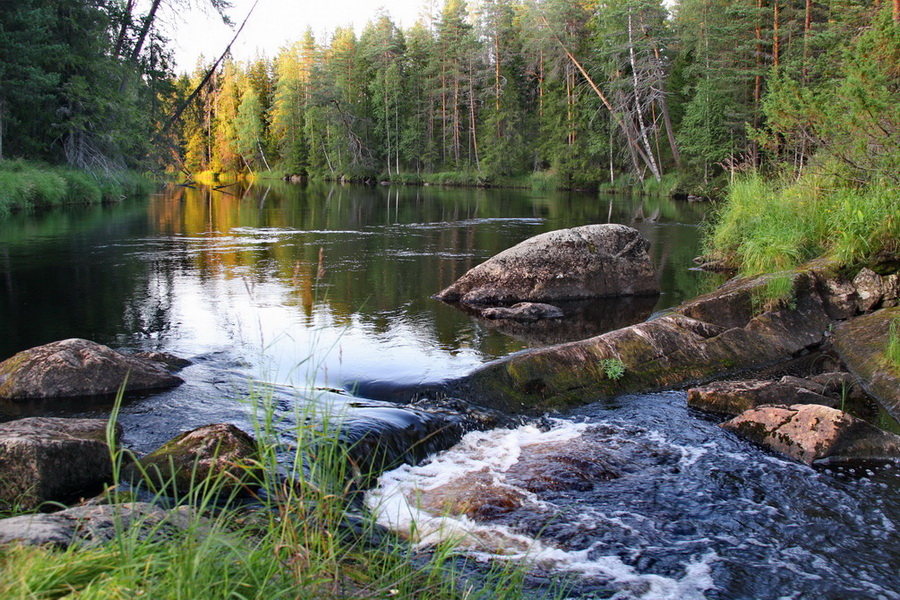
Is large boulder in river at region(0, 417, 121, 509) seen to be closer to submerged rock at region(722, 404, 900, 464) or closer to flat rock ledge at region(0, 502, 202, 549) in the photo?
flat rock ledge at region(0, 502, 202, 549)

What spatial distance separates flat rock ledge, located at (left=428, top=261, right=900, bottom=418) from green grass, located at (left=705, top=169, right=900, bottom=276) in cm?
64

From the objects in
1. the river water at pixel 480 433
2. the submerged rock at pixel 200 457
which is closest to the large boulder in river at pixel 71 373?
the river water at pixel 480 433

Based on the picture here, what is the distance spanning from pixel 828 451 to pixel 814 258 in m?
6.23

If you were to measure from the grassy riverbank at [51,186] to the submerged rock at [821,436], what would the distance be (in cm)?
2443

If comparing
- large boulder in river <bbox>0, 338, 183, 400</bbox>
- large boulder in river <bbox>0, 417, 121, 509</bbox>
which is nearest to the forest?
large boulder in river <bbox>0, 338, 183, 400</bbox>

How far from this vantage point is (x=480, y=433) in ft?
20.9

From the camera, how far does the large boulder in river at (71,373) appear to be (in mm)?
6762

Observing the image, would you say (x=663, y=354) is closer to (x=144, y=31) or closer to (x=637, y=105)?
(x=144, y=31)

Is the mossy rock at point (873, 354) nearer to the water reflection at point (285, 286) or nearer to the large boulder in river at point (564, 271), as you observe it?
the water reflection at point (285, 286)

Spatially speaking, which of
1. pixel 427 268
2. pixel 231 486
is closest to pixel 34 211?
pixel 427 268

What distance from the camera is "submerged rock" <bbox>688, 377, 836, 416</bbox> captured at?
673cm

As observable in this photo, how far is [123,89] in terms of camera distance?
2967 centimetres

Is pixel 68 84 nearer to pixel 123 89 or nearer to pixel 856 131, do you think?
pixel 123 89

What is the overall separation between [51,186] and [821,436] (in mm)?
27659
